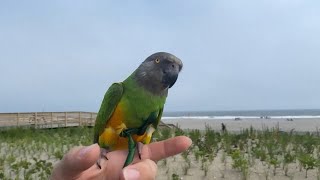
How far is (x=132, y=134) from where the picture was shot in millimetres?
2162

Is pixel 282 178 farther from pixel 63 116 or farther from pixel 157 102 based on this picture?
pixel 63 116

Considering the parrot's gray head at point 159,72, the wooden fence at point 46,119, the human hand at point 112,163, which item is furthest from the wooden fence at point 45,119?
the parrot's gray head at point 159,72

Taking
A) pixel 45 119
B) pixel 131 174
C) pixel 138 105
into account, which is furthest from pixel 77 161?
pixel 45 119

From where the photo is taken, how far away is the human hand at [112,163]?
188 centimetres

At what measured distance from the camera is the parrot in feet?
6.96

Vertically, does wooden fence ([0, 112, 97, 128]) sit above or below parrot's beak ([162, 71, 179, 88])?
below

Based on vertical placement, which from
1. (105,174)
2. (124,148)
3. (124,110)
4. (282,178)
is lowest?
(282,178)

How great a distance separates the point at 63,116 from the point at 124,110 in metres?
22.5

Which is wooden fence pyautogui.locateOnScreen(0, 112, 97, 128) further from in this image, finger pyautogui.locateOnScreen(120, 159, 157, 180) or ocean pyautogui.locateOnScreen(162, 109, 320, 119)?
ocean pyautogui.locateOnScreen(162, 109, 320, 119)

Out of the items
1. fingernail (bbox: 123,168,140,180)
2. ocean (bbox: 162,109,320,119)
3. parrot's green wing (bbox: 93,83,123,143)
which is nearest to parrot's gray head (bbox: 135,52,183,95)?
parrot's green wing (bbox: 93,83,123,143)

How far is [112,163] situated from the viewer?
2176 mm

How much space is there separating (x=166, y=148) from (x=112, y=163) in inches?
13.2

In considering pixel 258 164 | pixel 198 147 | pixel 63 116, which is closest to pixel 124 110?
pixel 258 164

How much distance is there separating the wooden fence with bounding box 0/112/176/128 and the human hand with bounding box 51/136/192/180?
1977 centimetres
